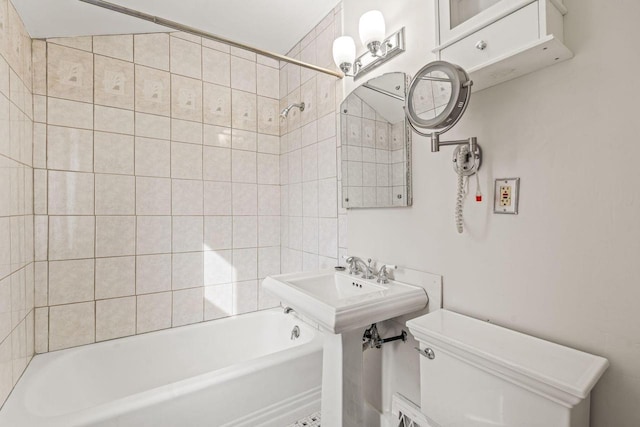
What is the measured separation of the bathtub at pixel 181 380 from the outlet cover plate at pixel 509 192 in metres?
1.15

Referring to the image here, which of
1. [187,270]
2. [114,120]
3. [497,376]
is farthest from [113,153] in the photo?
[497,376]

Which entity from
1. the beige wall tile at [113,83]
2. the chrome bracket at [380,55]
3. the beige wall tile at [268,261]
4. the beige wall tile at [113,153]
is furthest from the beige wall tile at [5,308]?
the chrome bracket at [380,55]

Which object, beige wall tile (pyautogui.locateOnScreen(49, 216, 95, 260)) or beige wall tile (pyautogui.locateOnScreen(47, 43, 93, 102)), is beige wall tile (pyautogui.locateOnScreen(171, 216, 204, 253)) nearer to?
beige wall tile (pyautogui.locateOnScreen(49, 216, 95, 260))

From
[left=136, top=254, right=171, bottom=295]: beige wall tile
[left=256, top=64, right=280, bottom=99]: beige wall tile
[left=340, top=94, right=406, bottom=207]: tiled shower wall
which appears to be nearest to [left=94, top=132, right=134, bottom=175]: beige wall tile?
[left=136, top=254, right=171, bottom=295]: beige wall tile

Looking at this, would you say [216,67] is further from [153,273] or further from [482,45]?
[482,45]

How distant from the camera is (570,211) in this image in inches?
33.4

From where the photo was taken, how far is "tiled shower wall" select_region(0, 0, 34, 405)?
123 centimetres

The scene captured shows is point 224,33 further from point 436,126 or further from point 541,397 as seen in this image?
point 541,397

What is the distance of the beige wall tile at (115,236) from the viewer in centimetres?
180

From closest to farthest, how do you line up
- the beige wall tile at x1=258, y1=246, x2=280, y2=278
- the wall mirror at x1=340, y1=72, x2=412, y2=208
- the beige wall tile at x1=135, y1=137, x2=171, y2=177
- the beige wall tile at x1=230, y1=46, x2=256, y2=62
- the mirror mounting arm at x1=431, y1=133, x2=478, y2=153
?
the mirror mounting arm at x1=431, y1=133, x2=478, y2=153 → the wall mirror at x1=340, y1=72, x2=412, y2=208 → the beige wall tile at x1=135, y1=137, x2=171, y2=177 → the beige wall tile at x1=230, y1=46, x2=256, y2=62 → the beige wall tile at x1=258, y1=246, x2=280, y2=278

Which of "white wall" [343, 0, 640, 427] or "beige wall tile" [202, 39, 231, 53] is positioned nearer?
"white wall" [343, 0, 640, 427]

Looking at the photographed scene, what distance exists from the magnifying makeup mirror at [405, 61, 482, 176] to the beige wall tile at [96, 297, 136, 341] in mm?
1967

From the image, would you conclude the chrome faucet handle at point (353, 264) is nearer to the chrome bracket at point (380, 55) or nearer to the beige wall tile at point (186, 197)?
the chrome bracket at point (380, 55)

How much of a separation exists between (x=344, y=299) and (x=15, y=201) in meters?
1.54
